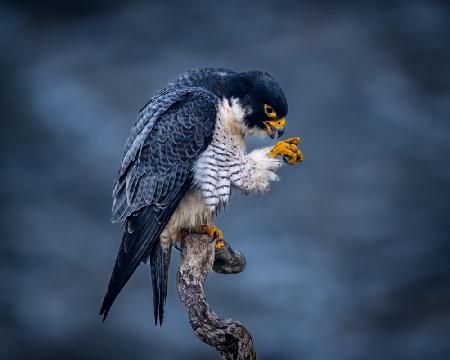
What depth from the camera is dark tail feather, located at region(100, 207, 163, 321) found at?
2988mm

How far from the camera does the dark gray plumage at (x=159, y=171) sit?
3049mm

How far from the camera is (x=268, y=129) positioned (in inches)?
123

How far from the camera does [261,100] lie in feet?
10.1

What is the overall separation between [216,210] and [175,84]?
627mm

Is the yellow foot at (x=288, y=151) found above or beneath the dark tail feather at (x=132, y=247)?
above

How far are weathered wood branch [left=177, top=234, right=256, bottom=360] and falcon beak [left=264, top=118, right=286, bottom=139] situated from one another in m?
0.57

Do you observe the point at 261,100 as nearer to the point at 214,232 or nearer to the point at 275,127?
the point at 275,127

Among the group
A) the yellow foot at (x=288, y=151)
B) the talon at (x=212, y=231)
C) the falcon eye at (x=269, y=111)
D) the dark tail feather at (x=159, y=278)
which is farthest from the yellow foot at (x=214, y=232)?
the falcon eye at (x=269, y=111)

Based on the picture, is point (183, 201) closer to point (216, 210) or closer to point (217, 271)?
point (216, 210)

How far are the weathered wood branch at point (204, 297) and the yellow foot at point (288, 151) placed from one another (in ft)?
1.66

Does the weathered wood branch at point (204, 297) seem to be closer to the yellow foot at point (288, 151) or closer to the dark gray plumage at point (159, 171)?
the dark gray plumage at point (159, 171)

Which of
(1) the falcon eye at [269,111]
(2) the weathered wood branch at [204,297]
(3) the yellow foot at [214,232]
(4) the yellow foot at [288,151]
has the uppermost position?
(1) the falcon eye at [269,111]

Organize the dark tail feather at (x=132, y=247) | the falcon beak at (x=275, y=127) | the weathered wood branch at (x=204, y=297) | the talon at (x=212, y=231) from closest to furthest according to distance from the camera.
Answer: the weathered wood branch at (x=204, y=297)
the dark tail feather at (x=132, y=247)
the falcon beak at (x=275, y=127)
the talon at (x=212, y=231)

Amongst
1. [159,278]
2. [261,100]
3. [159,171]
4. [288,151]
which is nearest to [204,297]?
[159,278]
